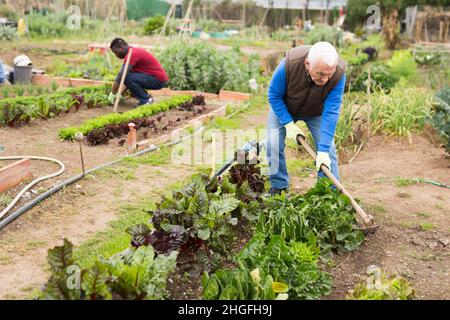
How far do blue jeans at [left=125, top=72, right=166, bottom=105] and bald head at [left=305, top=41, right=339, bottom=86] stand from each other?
497 cm

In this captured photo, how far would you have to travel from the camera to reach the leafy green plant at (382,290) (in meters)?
2.84

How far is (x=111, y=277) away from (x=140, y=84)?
20.3 feet

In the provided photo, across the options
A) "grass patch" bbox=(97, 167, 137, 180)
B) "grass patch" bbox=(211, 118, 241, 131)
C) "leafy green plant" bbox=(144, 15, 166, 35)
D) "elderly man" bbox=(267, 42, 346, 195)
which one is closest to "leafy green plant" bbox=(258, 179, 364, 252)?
"elderly man" bbox=(267, 42, 346, 195)

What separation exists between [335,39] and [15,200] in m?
15.8

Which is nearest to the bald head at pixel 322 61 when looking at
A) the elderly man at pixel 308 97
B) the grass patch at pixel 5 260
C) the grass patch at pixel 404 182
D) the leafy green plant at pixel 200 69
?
the elderly man at pixel 308 97

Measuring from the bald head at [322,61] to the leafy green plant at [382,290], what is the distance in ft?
4.96

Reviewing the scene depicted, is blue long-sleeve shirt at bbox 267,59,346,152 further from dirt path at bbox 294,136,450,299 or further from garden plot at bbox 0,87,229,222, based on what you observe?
garden plot at bbox 0,87,229,222

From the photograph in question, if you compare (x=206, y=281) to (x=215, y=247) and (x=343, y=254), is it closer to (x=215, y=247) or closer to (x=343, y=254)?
(x=215, y=247)

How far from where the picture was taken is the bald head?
3717 mm

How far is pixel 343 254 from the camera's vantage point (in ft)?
12.3

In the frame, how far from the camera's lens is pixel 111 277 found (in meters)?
2.64

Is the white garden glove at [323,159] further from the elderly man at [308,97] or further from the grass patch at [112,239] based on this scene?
the grass patch at [112,239]

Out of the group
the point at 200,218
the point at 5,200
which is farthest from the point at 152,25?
the point at 200,218

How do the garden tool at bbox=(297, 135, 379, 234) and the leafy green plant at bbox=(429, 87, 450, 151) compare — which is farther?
the leafy green plant at bbox=(429, 87, 450, 151)
